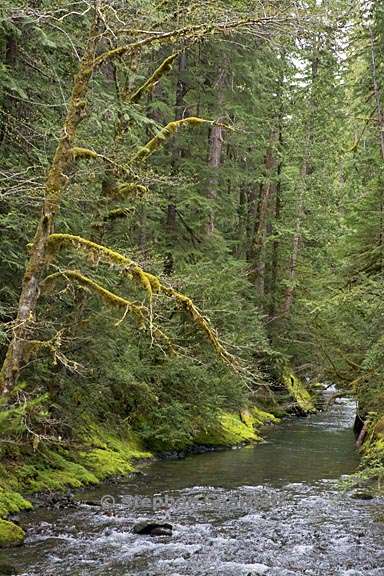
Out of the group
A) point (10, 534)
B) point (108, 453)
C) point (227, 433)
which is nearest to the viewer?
point (10, 534)

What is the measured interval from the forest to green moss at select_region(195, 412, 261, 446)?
82mm

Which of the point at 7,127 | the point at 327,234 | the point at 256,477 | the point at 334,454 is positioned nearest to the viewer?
the point at 7,127

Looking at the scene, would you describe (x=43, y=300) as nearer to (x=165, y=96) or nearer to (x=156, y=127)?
(x=156, y=127)

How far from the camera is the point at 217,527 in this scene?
34.7ft

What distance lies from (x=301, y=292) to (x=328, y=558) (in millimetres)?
22431

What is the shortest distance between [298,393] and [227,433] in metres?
11.0

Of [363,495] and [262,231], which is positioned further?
[262,231]

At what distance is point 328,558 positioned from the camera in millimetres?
9031

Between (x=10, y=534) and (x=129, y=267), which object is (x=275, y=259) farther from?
(x=10, y=534)

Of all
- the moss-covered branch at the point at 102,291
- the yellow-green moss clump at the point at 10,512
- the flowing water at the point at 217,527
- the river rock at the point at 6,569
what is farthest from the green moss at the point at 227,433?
the river rock at the point at 6,569

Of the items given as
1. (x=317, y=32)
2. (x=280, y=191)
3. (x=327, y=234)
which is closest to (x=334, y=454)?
(x=317, y=32)

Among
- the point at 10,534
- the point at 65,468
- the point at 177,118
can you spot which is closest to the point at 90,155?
the point at 10,534

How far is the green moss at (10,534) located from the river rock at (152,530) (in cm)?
167

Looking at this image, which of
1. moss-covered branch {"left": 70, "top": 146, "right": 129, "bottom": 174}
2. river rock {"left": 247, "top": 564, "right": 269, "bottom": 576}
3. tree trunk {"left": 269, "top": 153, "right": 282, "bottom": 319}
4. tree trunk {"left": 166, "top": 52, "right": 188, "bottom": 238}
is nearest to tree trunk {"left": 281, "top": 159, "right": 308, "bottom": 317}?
tree trunk {"left": 269, "top": 153, "right": 282, "bottom": 319}
